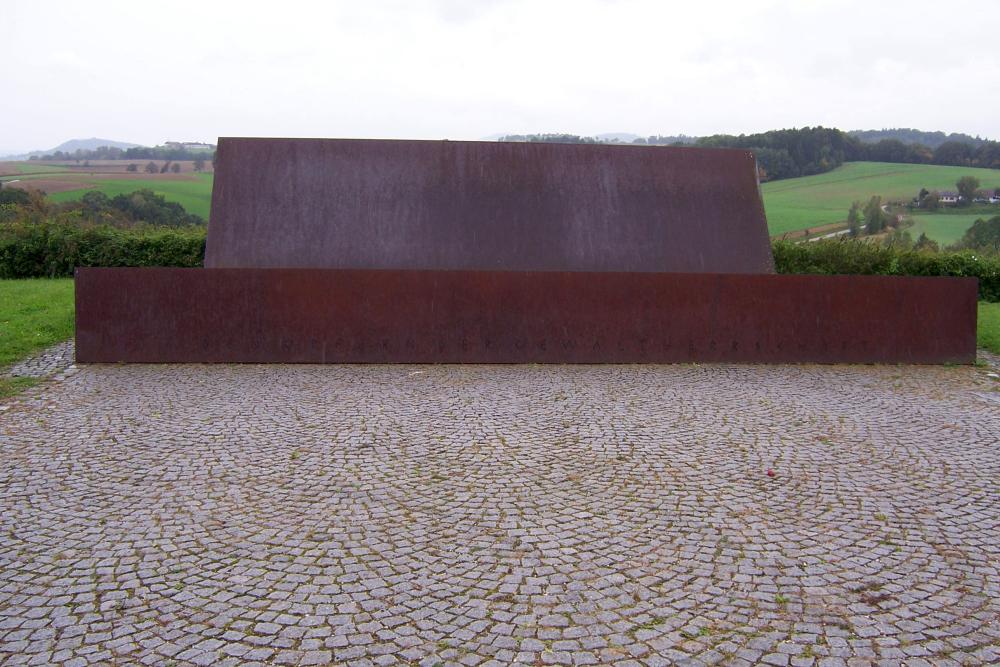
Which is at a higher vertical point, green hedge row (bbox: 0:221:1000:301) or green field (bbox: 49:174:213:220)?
green field (bbox: 49:174:213:220)

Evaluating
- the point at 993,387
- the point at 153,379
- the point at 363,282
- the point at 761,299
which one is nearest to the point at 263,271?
the point at 363,282

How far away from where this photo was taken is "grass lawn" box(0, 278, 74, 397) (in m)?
9.23

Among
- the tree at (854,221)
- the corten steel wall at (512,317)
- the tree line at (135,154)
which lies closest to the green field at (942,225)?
the tree at (854,221)

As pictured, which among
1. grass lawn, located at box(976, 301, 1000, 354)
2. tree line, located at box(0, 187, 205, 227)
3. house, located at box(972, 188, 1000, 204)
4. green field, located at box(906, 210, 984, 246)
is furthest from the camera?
house, located at box(972, 188, 1000, 204)

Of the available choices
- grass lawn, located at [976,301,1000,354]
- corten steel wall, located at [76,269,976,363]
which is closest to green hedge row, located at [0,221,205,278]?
corten steel wall, located at [76,269,976,363]

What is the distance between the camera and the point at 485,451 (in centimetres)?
576

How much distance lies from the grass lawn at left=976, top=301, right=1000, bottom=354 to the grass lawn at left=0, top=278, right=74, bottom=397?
12.6m

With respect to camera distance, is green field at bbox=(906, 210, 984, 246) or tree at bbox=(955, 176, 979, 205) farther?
tree at bbox=(955, 176, 979, 205)

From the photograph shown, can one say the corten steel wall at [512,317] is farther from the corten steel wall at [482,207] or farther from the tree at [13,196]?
the tree at [13,196]

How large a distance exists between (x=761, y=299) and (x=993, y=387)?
2.70 m

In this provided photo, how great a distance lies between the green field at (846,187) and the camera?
3272 centimetres

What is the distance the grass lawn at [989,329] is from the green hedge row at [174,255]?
1.65 m

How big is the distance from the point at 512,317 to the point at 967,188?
37.0m

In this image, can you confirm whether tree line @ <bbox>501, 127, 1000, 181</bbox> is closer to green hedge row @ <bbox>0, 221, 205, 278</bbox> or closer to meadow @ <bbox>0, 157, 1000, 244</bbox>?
meadow @ <bbox>0, 157, 1000, 244</bbox>
